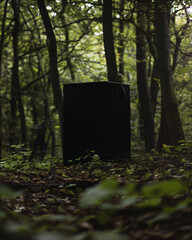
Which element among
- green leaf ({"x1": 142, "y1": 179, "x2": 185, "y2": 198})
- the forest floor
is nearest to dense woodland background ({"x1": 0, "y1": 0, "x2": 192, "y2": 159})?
the forest floor

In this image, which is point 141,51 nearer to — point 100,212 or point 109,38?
point 109,38

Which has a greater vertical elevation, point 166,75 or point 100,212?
point 166,75

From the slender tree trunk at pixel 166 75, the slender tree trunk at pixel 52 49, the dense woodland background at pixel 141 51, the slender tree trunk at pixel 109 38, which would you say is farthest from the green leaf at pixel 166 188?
the slender tree trunk at pixel 52 49

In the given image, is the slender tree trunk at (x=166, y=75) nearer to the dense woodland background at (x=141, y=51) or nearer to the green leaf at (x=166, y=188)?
the dense woodland background at (x=141, y=51)

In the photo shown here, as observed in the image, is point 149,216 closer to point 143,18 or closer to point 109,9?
point 109,9

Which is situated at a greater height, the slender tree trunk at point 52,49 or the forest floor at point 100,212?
the slender tree trunk at point 52,49

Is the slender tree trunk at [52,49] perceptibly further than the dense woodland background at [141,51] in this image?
Yes

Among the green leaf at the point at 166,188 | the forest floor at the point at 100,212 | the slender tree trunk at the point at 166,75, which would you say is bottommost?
the forest floor at the point at 100,212

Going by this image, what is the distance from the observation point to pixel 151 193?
1.72 metres

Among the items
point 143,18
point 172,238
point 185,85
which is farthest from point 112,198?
point 185,85

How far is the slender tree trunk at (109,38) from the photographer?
7.86 metres

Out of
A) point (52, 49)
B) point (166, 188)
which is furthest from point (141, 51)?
point (166, 188)

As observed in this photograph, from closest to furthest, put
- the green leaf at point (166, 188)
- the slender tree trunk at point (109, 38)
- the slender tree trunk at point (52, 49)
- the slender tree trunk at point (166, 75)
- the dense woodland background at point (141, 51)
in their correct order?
the green leaf at point (166, 188), the slender tree trunk at point (166, 75), the dense woodland background at point (141, 51), the slender tree trunk at point (109, 38), the slender tree trunk at point (52, 49)

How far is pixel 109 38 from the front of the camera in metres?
7.96
